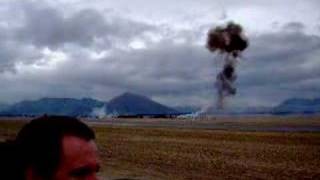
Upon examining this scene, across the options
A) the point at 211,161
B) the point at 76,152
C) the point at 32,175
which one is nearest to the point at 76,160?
the point at 76,152

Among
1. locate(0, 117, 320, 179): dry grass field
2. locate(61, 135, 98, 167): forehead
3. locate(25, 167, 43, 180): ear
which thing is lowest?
locate(0, 117, 320, 179): dry grass field

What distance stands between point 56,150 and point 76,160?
117mm

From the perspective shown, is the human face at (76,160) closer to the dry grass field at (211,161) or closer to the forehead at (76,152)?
the forehead at (76,152)

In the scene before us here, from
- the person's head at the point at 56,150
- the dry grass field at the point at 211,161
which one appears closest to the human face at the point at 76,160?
the person's head at the point at 56,150

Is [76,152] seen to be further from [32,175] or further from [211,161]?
[211,161]

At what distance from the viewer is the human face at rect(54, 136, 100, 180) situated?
2.73 metres

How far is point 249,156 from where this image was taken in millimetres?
42844

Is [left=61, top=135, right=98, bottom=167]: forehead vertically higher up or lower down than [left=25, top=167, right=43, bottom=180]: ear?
higher up

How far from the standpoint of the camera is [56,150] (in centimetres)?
269

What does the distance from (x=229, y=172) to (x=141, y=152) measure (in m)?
14.8

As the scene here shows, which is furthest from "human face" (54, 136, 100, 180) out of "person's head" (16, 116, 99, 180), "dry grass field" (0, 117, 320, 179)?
"dry grass field" (0, 117, 320, 179)

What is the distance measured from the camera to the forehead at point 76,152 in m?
2.73

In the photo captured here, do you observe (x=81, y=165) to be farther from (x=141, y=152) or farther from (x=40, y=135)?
(x=141, y=152)

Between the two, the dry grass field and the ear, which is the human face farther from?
the dry grass field
